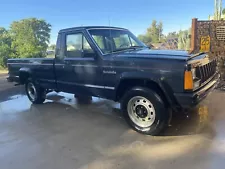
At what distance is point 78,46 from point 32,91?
250cm

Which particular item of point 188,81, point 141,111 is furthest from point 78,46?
point 188,81

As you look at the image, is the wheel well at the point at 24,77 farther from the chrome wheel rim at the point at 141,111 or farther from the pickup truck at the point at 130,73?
the chrome wheel rim at the point at 141,111

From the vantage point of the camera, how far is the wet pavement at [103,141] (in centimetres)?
284

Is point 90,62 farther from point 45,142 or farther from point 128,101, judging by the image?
point 45,142

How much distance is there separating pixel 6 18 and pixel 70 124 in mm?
27957

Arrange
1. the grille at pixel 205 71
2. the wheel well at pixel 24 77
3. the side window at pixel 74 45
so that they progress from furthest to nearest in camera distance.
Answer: the wheel well at pixel 24 77
the side window at pixel 74 45
the grille at pixel 205 71

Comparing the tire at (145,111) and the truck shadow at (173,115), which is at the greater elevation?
the tire at (145,111)

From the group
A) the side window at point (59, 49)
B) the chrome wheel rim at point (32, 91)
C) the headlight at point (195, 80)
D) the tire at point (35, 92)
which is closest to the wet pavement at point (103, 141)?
the tire at point (35, 92)

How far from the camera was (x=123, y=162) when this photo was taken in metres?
2.83

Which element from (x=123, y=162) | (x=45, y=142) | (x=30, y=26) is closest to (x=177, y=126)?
(x=123, y=162)

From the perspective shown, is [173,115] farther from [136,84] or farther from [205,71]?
[136,84]

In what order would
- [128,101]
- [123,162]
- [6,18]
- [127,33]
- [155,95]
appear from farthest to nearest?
[6,18] → [127,33] → [128,101] → [155,95] → [123,162]

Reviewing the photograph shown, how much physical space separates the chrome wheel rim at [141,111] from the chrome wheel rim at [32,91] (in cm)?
326

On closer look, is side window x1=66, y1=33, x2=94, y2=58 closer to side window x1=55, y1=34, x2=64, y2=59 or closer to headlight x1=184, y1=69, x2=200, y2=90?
side window x1=55, y1=34, x2=64, y2=59
